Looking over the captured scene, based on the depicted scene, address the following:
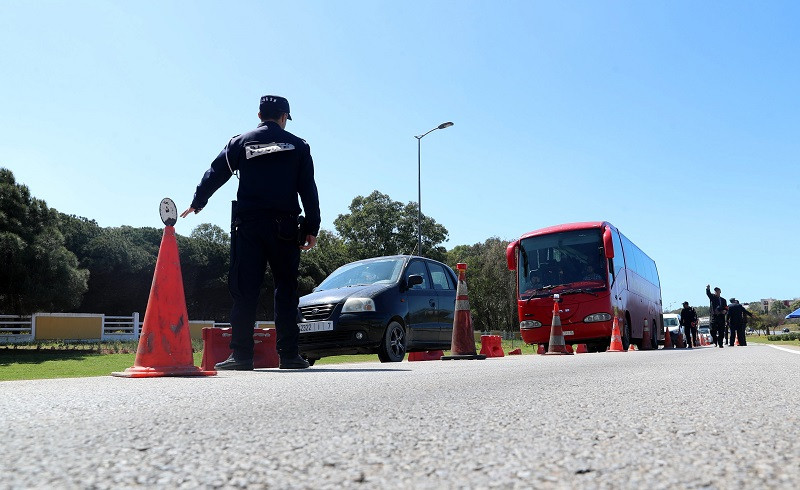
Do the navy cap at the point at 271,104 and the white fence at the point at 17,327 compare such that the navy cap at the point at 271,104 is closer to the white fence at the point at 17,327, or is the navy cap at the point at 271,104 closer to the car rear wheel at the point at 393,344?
the car rear wheel at the point at 393,344

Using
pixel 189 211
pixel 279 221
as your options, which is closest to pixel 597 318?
pixel 279 221

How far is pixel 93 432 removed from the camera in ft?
8.45

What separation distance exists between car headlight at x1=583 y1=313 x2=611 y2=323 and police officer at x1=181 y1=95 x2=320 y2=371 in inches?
457

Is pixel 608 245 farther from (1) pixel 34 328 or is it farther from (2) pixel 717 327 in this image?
(1) pixel 34 328

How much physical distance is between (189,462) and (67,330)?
119ft

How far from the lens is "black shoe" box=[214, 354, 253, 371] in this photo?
644 cm

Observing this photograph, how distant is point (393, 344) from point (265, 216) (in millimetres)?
4336

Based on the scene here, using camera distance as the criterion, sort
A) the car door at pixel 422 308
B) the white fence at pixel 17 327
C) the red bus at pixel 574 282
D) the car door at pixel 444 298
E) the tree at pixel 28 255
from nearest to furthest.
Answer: the car door at pixel 422 308
the car door at pixel 444 298
the red bus at pixel 574 282
the tree at pixel 28 255
the white fence at pixel 17 327

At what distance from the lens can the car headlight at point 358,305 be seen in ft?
32.3

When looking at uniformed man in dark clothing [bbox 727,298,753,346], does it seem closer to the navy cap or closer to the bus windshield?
the bus windshield

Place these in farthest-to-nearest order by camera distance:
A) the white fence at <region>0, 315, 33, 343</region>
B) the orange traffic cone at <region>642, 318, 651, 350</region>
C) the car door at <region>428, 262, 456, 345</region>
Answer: the white fence at <region>0, 315, 33, 343</region> → the orange traffic cone at <region>642, 318, 651, 350</region> → the car door at <region>428, 262, 456, 345</region>

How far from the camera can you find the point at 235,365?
645 centimetres

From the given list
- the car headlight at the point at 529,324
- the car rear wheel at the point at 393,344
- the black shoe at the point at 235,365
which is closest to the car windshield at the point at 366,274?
the car rear wheel at the point at 393,344

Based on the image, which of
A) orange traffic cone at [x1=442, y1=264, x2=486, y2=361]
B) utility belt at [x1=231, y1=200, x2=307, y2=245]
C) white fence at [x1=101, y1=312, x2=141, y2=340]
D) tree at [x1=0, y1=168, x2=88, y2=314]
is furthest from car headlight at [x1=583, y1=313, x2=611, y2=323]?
white fence at [x1=101, y1=312, x2=141, y2=340]
